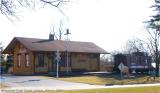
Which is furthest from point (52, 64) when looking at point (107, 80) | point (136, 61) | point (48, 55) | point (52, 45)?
point (107, 80)

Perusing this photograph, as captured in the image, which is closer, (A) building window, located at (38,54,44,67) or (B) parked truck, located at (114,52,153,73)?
(A) building window, located at (38,54,44,67)

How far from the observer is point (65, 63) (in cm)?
5441

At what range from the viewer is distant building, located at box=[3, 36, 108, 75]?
5144cm

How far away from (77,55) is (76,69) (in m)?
1.95

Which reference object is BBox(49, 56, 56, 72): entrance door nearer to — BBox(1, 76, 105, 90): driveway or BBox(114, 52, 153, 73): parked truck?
BBox(114, 52, 153, 73): parked truck

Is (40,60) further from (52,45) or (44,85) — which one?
(44,85)

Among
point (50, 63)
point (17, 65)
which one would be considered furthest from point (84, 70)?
point (17, 65)

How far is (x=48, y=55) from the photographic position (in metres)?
52.8

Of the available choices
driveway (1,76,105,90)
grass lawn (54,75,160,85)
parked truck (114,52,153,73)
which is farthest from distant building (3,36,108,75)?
driveway (1,76,105,90)

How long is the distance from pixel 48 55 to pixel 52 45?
221cm

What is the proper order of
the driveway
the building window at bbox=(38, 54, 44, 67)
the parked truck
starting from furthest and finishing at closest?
the parked truck → the building window at bbox=(38, 54, 44, 67) → the driveway

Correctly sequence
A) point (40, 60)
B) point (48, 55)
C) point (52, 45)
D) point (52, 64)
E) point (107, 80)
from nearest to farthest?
point (107, 80) → point (40, 60) → point (48, 55) → point (52, 64) → point (52, 45)

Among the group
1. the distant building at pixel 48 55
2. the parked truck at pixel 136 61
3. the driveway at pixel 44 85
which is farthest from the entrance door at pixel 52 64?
the driveway at pixel 44 85

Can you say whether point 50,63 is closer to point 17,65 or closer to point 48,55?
point 48,55
